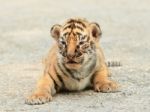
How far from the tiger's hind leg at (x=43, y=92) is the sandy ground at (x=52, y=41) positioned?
85mm

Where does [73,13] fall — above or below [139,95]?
above

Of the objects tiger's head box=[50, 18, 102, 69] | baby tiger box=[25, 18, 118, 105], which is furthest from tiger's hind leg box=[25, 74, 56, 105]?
tiger's head box=[50, 18, 102, 69]

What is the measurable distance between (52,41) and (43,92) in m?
5.95

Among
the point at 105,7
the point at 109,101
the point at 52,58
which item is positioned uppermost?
the point at 105,7

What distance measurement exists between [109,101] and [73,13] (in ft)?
37.2

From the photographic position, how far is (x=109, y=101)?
7.80 meters

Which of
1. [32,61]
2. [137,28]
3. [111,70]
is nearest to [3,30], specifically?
[137,28]

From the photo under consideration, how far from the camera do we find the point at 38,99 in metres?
7.64

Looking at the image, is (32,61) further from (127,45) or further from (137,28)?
(137,28)

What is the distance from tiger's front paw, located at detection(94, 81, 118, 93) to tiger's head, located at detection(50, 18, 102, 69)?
0.45 meters

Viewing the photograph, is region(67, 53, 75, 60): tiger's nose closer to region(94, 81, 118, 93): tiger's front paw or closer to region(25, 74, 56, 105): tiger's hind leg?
region(25, 74, 56, 105): tiger's hind leg

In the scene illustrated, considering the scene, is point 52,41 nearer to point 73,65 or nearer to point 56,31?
point 56,31

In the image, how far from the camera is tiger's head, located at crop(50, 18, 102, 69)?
25.2 ft

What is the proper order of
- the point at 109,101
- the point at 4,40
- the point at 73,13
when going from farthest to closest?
the point at 73,13 → the point at 4,40 → the point at 109,101
